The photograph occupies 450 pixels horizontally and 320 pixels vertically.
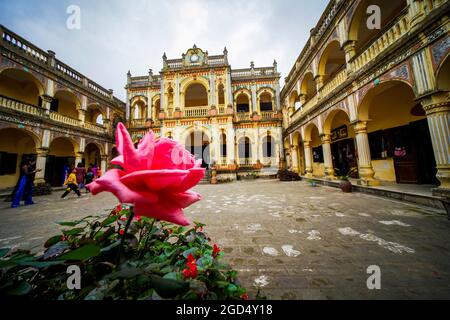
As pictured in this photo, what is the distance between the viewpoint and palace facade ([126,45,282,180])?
45.7 feet

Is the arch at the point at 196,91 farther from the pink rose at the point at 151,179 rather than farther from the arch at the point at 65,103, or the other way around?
the pink rose at the point at 151,179

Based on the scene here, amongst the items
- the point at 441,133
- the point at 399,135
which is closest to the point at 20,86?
the point at 441,133

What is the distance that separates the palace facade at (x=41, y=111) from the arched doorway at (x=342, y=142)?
14698 millimetres

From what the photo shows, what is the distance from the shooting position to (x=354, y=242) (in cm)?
229

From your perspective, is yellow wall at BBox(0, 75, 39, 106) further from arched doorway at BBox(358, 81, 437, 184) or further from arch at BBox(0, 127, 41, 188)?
arched doorway at BBox(358, 81, 437, 184)

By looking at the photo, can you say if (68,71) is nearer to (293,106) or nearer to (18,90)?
(18,90)

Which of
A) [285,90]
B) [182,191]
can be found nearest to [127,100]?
[285,90]

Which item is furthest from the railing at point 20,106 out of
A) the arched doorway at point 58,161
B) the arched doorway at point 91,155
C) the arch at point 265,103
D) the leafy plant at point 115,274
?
the arch at point 265,103

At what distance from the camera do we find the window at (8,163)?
372 inches

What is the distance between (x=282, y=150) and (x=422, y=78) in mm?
10529

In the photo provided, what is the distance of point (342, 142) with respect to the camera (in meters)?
9.56

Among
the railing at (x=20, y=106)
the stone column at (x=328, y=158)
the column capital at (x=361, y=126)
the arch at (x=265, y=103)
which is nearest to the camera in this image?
the column capital at (x=361, y=126)

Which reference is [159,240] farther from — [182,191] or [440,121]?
[440,121]

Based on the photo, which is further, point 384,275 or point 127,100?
point 127,100
